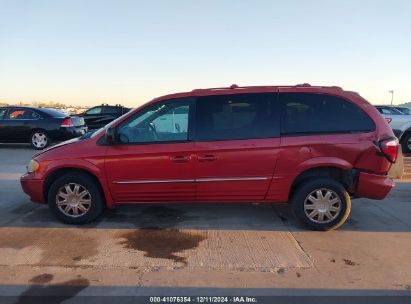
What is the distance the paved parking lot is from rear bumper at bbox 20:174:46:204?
36cm

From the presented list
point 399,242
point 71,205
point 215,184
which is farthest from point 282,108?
point 71,205

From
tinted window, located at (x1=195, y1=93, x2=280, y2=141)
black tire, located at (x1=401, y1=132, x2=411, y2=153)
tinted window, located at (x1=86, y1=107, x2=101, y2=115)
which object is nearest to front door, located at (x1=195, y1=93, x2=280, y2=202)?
tinted window, located at (x1=195, y1=93, x2=280, y2=141)

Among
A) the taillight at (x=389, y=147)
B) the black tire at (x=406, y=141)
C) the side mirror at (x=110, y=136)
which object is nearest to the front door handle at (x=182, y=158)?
the side mirror at (x=110, y=136)

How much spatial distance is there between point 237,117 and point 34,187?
9.51 feet

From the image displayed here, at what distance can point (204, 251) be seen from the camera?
4375 millimetres

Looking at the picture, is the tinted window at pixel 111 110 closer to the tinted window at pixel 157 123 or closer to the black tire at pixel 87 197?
the black tire at pixel 87 197

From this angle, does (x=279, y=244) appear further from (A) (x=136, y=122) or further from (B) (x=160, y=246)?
(A) (x=136, y=122)

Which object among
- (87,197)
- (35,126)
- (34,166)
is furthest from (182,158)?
(35,126)

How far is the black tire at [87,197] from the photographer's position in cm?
517

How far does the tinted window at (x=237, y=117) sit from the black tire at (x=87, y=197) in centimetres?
155

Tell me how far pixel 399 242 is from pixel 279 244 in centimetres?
143

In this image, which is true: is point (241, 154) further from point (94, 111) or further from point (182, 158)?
point (94, 111)

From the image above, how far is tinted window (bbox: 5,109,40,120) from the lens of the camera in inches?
532

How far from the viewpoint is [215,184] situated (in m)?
5.03
